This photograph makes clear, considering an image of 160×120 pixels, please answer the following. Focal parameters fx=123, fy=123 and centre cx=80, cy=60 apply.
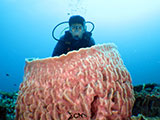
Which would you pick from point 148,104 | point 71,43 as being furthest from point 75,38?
point 148,104

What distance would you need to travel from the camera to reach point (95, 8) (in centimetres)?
3434

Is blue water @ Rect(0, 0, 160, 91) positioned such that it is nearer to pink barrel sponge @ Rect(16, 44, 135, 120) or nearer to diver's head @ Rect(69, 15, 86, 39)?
diver's head @ Rect(69, 15, 86, 39)

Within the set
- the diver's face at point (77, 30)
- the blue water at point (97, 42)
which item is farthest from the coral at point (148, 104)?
the blue water at point (97, 42)

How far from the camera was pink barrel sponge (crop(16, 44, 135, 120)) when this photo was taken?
169cm

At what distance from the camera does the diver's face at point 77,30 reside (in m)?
4.54

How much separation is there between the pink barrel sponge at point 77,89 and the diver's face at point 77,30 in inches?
100.0

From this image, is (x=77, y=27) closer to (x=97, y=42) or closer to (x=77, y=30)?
(x=77, y=30)

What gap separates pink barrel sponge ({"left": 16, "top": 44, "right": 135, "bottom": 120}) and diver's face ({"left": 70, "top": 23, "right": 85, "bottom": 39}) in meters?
2.54

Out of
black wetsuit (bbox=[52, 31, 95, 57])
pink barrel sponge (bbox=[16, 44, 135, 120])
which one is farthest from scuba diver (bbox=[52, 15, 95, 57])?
pink barrel sponge (bbox=[16, 44, 135, 120])

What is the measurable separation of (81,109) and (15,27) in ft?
229

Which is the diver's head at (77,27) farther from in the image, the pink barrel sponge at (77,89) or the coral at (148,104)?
the coral at (148,104)

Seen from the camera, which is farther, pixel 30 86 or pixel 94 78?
pixel 30 86

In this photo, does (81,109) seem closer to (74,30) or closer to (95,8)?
(74,30)

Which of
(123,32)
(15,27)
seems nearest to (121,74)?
(15,27)
